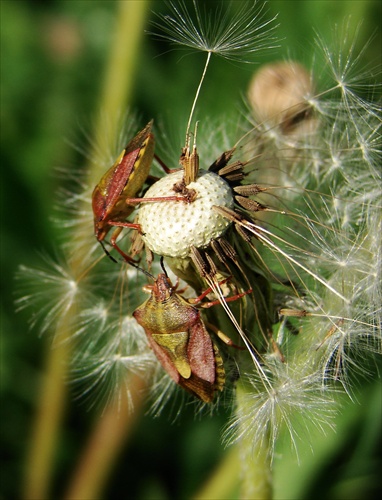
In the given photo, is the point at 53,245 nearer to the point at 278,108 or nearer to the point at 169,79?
the point at 169,79

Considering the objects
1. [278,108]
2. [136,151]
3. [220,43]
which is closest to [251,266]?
[136,151]

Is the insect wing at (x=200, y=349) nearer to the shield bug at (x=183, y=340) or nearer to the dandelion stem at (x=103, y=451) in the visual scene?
the shield bug at (x=183, y=340)

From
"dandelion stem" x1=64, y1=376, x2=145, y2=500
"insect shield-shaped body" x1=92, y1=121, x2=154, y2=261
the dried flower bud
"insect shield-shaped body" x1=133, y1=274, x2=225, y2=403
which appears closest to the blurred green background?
→ "dandelion stem" x1=64, y1=376, x2=145, y2=500

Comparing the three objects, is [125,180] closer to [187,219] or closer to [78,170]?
[187,219]

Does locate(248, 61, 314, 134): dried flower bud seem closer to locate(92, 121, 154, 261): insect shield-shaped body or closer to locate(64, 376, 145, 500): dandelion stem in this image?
locate(92, 121, 154, 261): insect shield-shaped body

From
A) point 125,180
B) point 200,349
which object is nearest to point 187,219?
point 125,180
